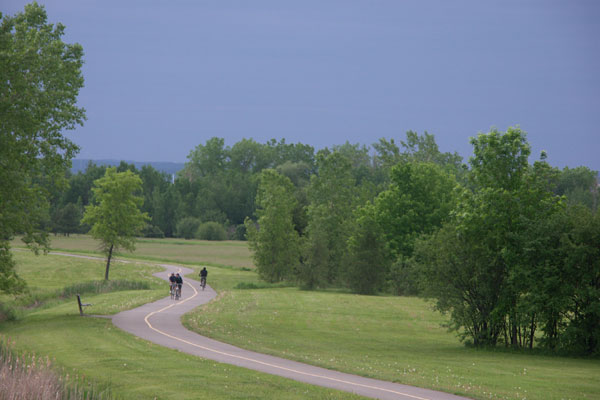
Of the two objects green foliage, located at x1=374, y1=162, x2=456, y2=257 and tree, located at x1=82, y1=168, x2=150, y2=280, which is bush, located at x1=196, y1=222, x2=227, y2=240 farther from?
green foliage, located at x1=374, y1=162, x2=456, y2=257

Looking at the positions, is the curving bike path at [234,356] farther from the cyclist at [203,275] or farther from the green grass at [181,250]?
the green grass at [181,250]

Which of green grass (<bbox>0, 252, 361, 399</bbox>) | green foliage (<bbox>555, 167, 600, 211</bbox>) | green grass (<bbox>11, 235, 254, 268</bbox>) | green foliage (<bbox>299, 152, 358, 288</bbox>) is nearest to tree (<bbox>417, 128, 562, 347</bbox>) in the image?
green grass (<bbox>0, 252, 361, 399</bbox>)

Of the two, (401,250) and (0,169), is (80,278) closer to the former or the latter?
(401,250)

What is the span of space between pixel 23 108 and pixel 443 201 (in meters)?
48.4

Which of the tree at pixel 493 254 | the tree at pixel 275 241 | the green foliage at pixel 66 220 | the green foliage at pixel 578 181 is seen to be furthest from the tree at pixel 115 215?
the green foliage at pixel 578 181

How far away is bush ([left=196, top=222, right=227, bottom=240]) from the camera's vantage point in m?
154

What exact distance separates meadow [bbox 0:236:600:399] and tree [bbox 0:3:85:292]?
508cm

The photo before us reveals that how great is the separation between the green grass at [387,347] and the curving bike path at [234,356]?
27.7 inches

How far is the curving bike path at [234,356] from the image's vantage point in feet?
60.2

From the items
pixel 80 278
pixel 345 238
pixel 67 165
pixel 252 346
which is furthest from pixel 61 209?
pixel 252 346

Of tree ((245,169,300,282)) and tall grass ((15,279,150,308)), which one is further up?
tree ((245,169,300,282))

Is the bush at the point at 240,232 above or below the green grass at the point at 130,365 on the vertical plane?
above

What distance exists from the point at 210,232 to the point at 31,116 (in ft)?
404

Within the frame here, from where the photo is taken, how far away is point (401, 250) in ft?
226
